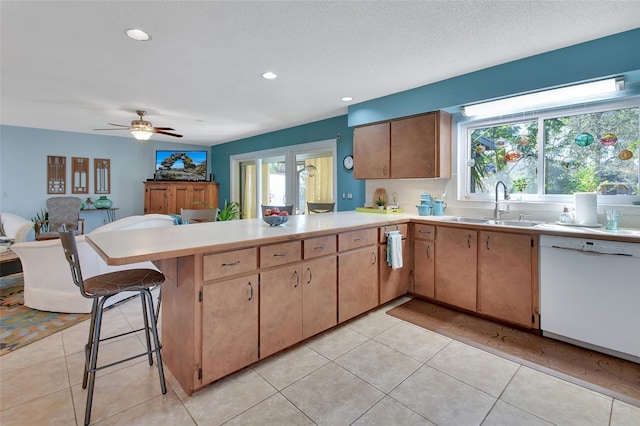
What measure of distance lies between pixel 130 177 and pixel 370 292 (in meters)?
6.63

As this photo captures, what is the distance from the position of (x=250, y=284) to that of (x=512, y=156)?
299 cm

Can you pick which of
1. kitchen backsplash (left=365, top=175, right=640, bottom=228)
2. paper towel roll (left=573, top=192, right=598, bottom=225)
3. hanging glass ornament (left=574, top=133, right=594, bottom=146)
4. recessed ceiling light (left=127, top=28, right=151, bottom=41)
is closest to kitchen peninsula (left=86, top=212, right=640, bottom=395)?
paper towel roll (left=573, top=192, right=598, bottom=225)

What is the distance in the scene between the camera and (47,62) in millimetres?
2850

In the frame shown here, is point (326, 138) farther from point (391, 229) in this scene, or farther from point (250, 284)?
point (250, 284)

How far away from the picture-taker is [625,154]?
2646 mm

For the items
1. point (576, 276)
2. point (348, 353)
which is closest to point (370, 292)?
point (348, 353)

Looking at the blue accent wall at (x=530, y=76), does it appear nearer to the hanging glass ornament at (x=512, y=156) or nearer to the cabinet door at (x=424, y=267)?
the hanging glass ornament at (x=512, y=156)

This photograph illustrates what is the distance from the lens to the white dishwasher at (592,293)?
2141mm

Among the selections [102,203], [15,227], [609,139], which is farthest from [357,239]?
[102,203]

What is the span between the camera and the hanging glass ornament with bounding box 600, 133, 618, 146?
106 inches

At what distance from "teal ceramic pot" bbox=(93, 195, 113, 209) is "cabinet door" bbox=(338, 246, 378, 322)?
20.3 feet

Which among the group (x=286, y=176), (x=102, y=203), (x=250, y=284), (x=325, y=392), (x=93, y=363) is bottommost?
(x=325, y=392)

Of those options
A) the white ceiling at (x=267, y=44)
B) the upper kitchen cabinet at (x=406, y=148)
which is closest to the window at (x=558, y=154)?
the upper kitchen cabinet at (x=406, y=148)

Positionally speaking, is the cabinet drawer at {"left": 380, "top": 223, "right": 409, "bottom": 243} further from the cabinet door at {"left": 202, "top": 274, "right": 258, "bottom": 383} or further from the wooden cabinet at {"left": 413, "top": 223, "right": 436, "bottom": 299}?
the cabinet door at {"left": 202, "top": 274, "right": 258, "bottom": 383}
